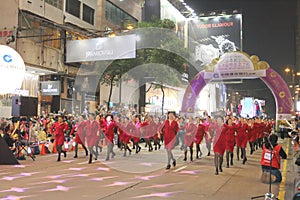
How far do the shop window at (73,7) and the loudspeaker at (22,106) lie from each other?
1639 cm

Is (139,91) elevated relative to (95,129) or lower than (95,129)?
elevated

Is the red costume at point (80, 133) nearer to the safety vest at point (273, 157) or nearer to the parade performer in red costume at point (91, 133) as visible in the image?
the parade performer in red costume at point (91, 133)

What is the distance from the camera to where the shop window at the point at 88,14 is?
29.5 metres

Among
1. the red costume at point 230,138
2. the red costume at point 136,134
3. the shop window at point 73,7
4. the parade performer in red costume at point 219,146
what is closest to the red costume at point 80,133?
the red costume at point 136,134

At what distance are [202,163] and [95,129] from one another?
3991mm

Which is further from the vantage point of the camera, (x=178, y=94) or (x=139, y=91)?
(x=178, y=94)

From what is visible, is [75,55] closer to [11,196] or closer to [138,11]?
[11,196]

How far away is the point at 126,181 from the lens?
863cm

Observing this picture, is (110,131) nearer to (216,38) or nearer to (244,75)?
(244,75)

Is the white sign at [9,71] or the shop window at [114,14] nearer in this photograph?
the white sign at [9,71]

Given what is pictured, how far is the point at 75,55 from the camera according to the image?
656 inches

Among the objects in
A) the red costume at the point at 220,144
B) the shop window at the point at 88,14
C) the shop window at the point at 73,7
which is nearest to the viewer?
the red costume at the point at 220,144

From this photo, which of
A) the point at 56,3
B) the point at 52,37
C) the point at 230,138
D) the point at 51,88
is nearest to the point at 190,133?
the point at 230,138

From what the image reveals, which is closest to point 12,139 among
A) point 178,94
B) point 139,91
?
point 139,91
